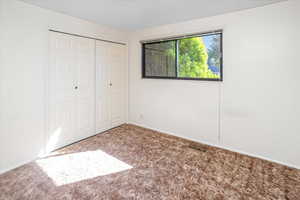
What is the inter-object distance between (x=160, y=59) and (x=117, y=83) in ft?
3.78

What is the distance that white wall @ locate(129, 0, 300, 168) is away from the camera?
7.65 ft

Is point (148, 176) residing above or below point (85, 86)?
below

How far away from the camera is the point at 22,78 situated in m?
2.34

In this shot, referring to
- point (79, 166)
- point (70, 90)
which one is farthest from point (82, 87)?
point (79, 166)

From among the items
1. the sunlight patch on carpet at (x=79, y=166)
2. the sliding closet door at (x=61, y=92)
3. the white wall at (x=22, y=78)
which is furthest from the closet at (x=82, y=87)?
the sunlight patch on carpet at (x=79, y=166)

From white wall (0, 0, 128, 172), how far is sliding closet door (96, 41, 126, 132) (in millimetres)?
1014

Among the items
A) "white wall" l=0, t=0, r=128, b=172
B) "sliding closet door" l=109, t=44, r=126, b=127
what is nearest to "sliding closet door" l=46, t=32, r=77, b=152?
"white wall" l=0, t=0, r=128, b=172

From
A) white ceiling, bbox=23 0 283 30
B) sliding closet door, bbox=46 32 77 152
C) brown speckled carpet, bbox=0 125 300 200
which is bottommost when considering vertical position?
brown speckled carpet, bbox=0 125 300 200

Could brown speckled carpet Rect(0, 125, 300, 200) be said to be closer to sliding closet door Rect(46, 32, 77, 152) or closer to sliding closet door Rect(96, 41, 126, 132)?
sliding closet door Rect(46, 32, 77, 152)

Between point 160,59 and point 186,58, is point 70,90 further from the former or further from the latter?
point 186,58

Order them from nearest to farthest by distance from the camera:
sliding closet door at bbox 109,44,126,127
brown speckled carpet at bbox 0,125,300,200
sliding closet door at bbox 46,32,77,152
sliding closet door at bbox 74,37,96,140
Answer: brown speckled carpet at bbox 0,125,300,200
sliding closet door at bbox 46,32,77,152
sliding closet door at bbox 74,37,96,140
sliding closet door at bbox 109,44,126,127

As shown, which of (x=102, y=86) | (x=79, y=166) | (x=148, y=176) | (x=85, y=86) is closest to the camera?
(x=148, y=176)

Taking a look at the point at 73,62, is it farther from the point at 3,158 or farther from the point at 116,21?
the point at 3,158

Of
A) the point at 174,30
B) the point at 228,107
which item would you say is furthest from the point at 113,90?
the point at 228,107
